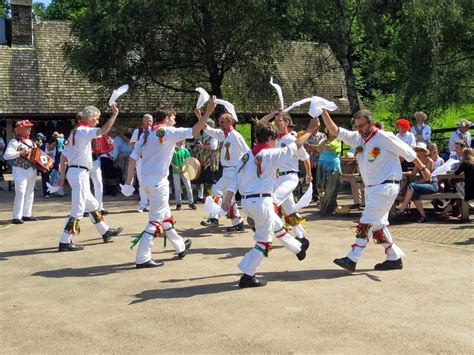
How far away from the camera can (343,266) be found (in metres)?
7.30

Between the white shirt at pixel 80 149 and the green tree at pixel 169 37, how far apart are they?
1115cm

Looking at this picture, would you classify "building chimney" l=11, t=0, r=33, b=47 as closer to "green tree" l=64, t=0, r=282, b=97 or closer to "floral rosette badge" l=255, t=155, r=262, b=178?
"green tree" l=64, t=0, r=282, b=97

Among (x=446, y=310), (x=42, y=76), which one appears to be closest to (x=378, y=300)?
(x=446, y=310)

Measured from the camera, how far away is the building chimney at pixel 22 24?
30.8 meters

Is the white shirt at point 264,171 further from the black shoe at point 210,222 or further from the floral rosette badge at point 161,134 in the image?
the black shoe at point 210,222

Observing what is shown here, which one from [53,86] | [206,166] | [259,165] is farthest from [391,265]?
[53,86]

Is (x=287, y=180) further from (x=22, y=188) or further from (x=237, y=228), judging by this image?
(x=22, y=188)

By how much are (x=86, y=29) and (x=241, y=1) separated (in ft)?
17.0

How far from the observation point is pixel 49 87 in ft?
96.2

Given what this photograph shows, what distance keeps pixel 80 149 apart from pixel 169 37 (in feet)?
41.5

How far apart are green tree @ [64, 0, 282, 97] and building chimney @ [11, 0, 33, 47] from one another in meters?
10.3

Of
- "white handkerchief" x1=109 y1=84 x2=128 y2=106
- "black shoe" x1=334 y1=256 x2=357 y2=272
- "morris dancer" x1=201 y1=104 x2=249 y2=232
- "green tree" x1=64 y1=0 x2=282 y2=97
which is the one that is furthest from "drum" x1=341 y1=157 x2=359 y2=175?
"green tree" x1=64 y1=0 x2=282 y2=97

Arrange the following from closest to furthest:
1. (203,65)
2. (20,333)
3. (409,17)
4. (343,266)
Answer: (20,333), (343,266), (409,17), (203,65)

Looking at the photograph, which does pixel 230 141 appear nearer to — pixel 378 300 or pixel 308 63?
pixel 378 300
